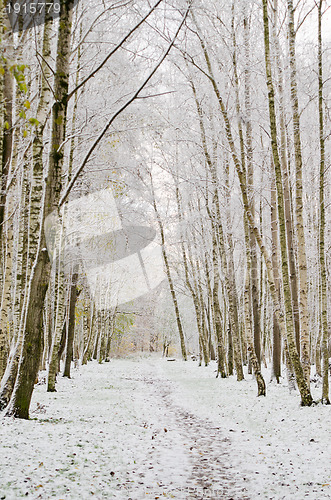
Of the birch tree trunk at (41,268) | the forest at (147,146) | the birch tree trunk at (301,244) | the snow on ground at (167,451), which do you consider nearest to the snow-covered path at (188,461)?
the snow on ground at (167,451)

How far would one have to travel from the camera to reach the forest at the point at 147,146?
6.32m

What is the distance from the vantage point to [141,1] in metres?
7.34

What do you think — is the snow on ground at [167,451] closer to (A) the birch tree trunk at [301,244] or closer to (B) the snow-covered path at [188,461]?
(B) the snow-covered path at [188,461]

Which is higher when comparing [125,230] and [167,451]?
[125,230]

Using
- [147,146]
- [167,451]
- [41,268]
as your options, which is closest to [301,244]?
[167,451]

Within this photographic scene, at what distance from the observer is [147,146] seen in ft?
74.0

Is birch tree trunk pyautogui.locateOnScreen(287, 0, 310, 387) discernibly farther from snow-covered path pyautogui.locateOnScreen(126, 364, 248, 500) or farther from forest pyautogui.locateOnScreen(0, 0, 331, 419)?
snow-covered path pyautogui.locateOnScreen(126, 364, 248, 500)

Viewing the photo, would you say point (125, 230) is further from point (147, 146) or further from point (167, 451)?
point (167, 451)

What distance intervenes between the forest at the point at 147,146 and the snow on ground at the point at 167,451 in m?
1.20

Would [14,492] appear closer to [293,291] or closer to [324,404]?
[324,404]

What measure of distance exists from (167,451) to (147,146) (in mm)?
19128

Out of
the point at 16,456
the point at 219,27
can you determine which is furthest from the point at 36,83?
the point at 16,456

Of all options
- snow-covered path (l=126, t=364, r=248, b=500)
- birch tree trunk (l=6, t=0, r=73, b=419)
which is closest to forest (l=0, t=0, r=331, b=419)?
birch tree trunk (l=6, t=0, r=73, b=419)

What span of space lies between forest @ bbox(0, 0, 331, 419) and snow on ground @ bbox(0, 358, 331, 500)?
120 centimetres
